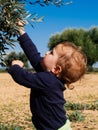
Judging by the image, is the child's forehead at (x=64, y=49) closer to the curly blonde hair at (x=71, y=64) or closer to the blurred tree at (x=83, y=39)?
the curly blonde hair at (x=71, y=64)

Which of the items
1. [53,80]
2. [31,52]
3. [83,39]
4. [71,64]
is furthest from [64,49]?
[83,39]

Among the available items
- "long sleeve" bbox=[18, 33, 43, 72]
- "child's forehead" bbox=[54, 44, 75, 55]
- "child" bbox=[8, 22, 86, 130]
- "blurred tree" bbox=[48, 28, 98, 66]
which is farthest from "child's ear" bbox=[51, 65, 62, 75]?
"blurred tree" bbox=[48, 28, 98, 66]

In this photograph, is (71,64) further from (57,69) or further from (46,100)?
(46,100)

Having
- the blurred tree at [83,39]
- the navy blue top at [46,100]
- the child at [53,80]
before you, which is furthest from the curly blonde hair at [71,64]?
the blurred tree at [83,39]

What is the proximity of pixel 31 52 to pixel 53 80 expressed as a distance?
0.65m

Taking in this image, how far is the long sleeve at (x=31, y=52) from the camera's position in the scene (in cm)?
577

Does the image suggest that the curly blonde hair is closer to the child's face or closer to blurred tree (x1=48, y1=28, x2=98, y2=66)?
the child's face

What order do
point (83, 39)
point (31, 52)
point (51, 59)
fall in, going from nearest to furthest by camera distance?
point (51, 59)
point (31, 52)
point (83, 39)

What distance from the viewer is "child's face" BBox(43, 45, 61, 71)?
5.30 m

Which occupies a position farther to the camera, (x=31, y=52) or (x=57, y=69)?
(x=31, y=52)

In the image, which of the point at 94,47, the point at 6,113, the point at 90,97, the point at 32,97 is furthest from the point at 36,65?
the point at 94,47

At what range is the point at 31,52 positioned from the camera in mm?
5871

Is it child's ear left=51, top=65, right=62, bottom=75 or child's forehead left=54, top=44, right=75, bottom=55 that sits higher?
child's forehead left=54, top=44, right=75, bottom=55

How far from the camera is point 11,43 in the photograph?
337 inches
